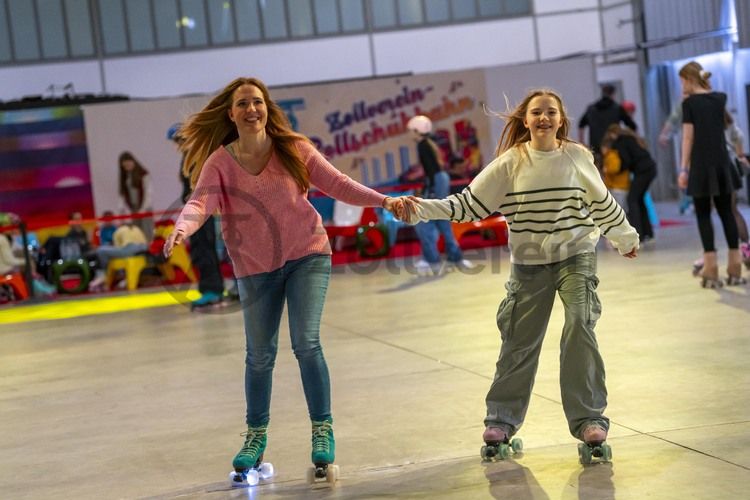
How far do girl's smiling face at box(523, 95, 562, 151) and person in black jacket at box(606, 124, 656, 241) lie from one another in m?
9.67

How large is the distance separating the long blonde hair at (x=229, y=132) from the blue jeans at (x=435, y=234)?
8.81 m

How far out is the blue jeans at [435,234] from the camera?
14.2m

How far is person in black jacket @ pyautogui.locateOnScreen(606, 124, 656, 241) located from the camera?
14750 millimetres

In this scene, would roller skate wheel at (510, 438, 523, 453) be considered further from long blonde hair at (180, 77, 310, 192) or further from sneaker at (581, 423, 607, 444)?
long blonde hair at (180, 77, 310, 192)

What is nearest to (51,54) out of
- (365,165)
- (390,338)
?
(365,165)

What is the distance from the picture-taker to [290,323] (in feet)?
17.0

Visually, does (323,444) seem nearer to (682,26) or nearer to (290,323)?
(290,323)

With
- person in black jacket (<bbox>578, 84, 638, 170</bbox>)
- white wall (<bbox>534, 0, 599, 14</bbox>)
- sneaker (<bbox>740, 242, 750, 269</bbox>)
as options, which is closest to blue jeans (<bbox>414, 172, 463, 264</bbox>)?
person in black jacket (<bbox>578, 84, 638, 170</bbox>)

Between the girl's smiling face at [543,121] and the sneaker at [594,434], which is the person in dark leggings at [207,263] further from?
the sneaker at [594,434]

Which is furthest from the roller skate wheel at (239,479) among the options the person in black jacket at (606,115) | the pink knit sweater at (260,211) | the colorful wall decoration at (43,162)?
the colorful wall decoration at (43,162)

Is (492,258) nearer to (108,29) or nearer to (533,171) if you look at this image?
(533,171)

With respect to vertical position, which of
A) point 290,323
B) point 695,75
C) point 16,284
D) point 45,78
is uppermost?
point 45,78

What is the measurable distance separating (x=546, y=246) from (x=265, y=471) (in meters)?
1.58

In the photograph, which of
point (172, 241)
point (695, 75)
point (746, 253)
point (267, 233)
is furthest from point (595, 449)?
point (746, 253)
